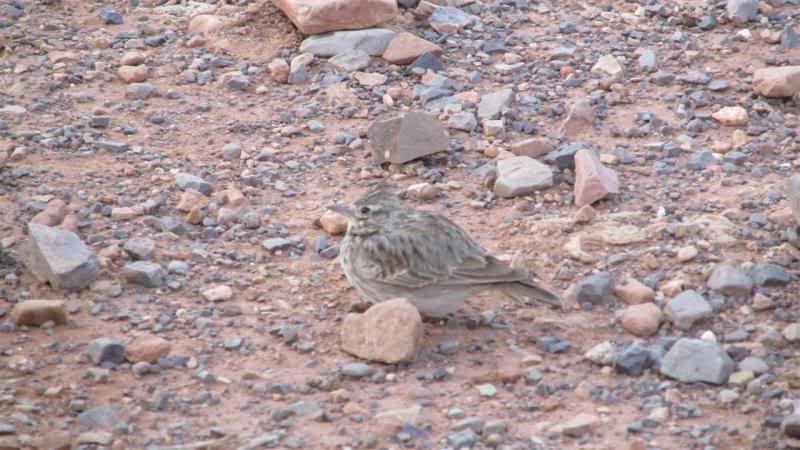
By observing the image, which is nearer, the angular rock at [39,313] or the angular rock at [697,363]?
the angular rock at [697,363]

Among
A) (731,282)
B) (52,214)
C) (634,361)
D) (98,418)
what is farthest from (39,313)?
(731,282)

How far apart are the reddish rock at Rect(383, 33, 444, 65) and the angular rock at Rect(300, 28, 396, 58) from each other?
0.09 metres

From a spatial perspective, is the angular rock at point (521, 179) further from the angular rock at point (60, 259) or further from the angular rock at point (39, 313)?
the angular rock at point (39, 313)

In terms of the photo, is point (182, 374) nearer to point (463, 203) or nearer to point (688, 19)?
point (463, 203)

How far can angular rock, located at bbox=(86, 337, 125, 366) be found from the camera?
617cm

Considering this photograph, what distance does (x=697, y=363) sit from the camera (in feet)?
19.5

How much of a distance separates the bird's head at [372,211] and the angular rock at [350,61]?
2715 millimetres

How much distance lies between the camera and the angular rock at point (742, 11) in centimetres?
978

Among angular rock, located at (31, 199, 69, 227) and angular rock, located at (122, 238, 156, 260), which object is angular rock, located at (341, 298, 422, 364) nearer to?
angular rock, located at (122, 238, 156, 260)

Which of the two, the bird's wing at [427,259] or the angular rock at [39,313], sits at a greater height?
the bird's wing at [427,259]

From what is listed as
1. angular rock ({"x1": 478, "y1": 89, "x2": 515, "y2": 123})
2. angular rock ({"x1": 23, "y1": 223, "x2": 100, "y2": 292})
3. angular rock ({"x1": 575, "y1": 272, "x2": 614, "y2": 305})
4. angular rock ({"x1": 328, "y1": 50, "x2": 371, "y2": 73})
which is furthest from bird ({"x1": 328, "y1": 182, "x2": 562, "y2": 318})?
angular rock ({"x1": 328, "y1": 50, "x2": 371, "y2": 73})

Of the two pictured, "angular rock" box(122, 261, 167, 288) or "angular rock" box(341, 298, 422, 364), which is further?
"angular rock" box(122, 261, 167, 288)

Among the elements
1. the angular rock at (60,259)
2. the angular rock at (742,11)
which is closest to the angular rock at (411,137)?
the angular rock at (60,259)

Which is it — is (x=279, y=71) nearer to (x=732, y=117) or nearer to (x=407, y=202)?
(x=407, y=202)
